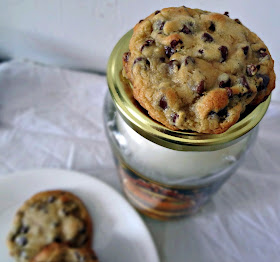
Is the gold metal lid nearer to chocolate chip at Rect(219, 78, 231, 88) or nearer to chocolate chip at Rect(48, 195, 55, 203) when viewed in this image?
chocolate chip at Rect(219, 78, 231, 88)

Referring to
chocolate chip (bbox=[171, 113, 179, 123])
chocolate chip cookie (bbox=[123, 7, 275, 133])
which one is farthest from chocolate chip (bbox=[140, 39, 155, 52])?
chocolate chip (bbox=[171, 113, 179, 123])

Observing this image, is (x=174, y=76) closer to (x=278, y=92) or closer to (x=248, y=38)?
(x=248, y=38)

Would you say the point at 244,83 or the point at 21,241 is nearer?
the point at 244,83

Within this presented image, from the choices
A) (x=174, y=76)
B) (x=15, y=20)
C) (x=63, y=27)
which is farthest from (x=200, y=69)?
(x=15, y=20)

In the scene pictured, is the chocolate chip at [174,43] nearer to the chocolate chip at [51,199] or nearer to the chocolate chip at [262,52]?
the chocolate chip at [262,52]

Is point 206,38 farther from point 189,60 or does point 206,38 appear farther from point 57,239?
point 57,239

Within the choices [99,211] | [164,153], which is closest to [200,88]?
[164,153]
